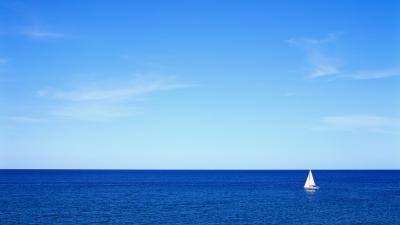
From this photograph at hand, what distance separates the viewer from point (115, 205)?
286 feet

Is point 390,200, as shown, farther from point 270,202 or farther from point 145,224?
point 145,224

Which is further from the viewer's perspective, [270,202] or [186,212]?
[270,202]

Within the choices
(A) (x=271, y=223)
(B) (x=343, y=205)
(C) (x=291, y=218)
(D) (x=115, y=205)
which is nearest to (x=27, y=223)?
(D) (x=115, y=205)

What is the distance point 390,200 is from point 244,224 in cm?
5114

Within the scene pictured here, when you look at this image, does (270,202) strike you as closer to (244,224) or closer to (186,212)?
(186,212)

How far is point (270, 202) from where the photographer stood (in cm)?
9550

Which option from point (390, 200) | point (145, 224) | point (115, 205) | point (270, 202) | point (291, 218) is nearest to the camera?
point (145, 224)

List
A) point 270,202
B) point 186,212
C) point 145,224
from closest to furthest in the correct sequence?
point 145,224 → point 186,212 → point 270,202

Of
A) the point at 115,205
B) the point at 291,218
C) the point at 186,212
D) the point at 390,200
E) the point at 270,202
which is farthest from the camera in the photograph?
the point at 390,200

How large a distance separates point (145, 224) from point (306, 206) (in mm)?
36870

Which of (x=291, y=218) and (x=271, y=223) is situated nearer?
(x=271, y=223)

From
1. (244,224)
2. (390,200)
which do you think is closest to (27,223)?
(244,224)

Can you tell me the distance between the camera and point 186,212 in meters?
77.2

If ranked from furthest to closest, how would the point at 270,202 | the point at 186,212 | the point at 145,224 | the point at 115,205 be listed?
the point at 270,202
the point at 115,205
the point at 186,212
the point at 145,224
